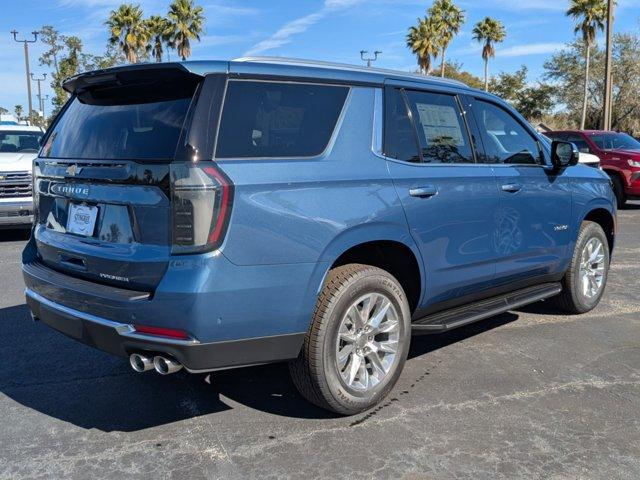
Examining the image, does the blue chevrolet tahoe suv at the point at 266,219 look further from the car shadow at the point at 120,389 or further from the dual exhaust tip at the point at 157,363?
the car shadow at the point at 120,389

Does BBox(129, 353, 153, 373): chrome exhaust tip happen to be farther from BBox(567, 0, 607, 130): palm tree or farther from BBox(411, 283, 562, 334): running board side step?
BBox(567, 0, 607, 130): palm tree

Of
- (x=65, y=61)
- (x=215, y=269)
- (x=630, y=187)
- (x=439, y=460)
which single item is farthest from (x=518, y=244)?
(x=65, y=61)

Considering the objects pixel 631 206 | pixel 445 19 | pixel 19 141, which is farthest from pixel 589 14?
pixel 19 141

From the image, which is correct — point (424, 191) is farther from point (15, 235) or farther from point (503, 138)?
point (15, 235)

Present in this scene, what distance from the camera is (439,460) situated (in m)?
3.11

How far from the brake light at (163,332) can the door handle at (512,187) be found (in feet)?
8.59

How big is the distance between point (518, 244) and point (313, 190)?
2.10 meters

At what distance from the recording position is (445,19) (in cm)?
4428

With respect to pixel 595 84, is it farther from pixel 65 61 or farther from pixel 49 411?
pixel 49 411

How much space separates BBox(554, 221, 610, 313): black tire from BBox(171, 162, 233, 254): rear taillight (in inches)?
145

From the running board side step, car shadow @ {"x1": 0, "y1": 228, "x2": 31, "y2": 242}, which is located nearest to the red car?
the running board side step

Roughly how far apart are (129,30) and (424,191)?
124 ft

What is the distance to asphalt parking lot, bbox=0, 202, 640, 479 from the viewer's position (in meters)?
3.06

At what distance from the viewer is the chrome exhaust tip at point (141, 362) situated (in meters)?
3.00
